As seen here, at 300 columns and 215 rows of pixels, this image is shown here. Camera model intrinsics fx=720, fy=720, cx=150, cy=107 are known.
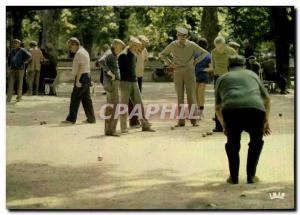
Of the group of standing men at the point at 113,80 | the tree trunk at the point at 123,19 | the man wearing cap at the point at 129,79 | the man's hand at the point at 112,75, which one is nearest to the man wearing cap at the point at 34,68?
the group of standing men at the point at 113,80

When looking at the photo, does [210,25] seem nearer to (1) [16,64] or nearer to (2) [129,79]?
(2) [129,79]

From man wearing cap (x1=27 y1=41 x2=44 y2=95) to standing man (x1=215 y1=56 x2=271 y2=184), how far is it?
14.5 ft

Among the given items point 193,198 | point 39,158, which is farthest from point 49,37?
point 193,198

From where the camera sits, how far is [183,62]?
40.8 feet

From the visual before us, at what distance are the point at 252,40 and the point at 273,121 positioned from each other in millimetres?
4843

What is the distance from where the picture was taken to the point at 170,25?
1112cm

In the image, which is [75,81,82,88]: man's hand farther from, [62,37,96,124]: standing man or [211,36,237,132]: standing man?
[211,36,237,132]: standing man

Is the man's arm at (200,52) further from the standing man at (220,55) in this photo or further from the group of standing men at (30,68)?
the group of standing men at (30,68)

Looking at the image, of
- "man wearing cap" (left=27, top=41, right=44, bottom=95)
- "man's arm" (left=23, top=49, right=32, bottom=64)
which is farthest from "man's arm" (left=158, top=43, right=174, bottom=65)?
"man's arm" (left=23, top=49, right=32, bottom=64)

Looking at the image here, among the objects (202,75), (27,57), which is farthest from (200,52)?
(27,57)

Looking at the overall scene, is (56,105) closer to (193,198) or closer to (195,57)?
(195,57)

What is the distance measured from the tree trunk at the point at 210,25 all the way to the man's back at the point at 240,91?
1.56 m

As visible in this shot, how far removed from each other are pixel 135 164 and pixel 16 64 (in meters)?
3.07
